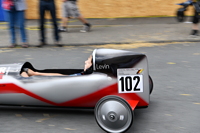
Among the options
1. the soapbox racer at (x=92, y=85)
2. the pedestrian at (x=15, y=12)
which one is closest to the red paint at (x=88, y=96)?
the soapbox racer at (x=92, y=85)

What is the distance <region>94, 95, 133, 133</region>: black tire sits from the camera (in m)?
3.78

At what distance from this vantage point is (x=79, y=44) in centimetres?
919

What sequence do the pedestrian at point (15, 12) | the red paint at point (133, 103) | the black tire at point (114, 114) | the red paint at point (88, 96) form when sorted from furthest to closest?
the pedestrian at point (15, 12), the red paint at point (88, 96), the red paint at point (133, 103), the black tire at point (114, 114)

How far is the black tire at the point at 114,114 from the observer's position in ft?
12.4

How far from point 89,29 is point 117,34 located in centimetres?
120

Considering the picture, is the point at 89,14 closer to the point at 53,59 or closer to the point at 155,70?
the point at 53,59

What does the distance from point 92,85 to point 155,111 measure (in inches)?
40.1

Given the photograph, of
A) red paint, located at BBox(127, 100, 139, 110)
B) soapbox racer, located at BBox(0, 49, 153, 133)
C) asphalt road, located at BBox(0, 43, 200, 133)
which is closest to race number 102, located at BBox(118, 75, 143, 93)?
soapbox racer, located at BBox(0, 49, 153, 133)

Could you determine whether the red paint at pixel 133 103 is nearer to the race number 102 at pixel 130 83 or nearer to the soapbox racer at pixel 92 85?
the soapbox racer at pixel 92 85

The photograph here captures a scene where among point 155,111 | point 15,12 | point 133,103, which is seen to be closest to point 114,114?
point 133,103

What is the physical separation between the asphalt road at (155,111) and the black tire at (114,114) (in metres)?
0.22

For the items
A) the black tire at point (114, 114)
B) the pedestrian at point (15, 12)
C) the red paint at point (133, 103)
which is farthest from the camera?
→ the pedestrian at point (15, 12)

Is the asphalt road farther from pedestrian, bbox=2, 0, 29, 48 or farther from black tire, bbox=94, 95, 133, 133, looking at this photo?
pedestrian, bbox=2, 0, 29, 48

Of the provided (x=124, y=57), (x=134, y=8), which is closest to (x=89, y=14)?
(x=134, y=8)
